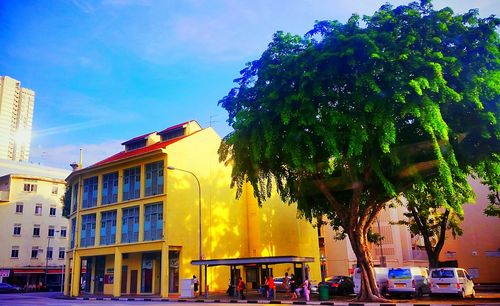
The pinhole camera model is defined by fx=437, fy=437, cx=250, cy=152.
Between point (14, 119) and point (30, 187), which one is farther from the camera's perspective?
point (14, 119)

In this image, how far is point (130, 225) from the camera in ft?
120

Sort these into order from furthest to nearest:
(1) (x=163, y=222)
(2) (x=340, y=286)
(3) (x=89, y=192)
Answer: (3) (x=89, y=192)
(1) (x=163, y=222)
(2) (x=340, y=286)

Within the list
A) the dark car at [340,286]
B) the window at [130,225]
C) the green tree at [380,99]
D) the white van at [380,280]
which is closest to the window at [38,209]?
the window at [130,225]

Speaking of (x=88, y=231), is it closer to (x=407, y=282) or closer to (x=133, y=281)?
(x=133, y=281)

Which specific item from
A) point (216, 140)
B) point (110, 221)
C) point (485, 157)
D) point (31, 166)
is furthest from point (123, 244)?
point (31, 166)

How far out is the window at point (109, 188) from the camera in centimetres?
3859

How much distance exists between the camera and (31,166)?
214 ft

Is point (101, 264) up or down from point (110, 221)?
down

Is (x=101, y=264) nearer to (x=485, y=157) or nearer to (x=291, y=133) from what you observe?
(x=291, y=133)

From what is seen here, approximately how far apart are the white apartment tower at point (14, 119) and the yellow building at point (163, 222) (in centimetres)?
6525

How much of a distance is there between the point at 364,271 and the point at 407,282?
2.96 meters

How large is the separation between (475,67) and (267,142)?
965cm

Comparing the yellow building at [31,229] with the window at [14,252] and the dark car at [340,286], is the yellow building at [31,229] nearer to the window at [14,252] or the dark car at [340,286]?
the window at [14,252]

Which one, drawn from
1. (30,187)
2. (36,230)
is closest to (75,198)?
(36,230)
